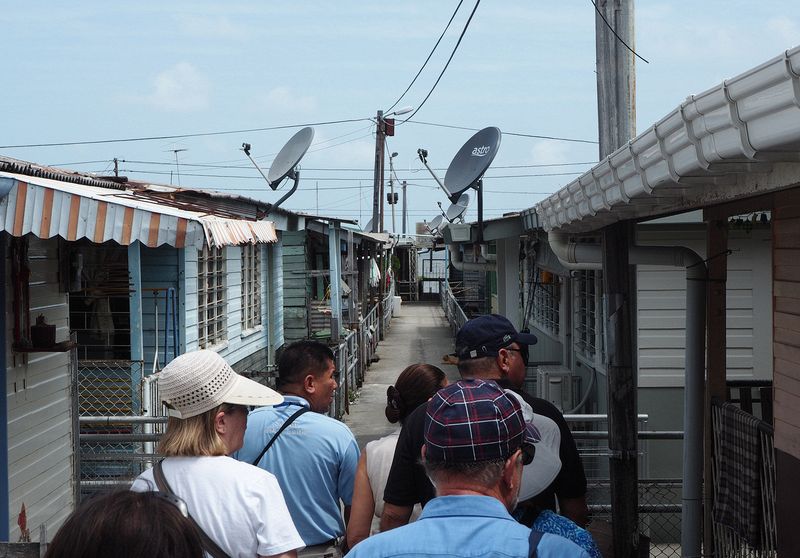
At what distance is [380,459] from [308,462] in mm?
339

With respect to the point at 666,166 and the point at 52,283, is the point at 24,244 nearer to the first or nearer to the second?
the point at 52,283

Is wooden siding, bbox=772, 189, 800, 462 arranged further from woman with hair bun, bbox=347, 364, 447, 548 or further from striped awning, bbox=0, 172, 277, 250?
striped awning, bbox=0, 172, 277, 250

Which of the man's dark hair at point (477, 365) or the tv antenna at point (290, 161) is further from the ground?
the tv antenna at point (290, 161)

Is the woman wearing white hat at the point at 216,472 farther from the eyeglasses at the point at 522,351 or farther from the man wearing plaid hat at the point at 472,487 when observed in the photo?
the eyeglasses at the point at 522,351

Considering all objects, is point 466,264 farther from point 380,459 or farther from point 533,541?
point 533,541

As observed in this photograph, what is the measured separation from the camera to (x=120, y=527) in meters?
1.72

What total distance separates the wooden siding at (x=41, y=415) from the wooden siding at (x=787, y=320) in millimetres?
4945

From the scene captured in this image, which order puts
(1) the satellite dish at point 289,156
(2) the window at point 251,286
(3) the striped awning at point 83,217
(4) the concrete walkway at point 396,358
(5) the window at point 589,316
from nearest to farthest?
(3) the striped awning at point 83,217 → (5) the window at point 589,316 → (1) the satellite dish at point 289,156 → (4) the concrete walkway at point 396,358 → (2) the window at point 251,286

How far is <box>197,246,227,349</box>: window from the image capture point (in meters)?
12.4

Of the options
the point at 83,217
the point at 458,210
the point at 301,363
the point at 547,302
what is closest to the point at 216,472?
the point at 301,363

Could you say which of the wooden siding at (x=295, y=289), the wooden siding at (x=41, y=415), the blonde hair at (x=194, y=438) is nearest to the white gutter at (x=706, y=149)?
the blonde hair at (x=194, y=438)

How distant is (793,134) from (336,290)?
15960mm

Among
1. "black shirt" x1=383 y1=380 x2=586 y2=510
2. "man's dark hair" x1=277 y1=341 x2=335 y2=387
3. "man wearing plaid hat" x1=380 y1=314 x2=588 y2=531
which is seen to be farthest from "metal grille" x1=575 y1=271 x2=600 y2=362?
"black shirt" x1=383 y1=380 x2=586 y2=510

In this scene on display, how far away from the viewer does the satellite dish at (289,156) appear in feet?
43.9
